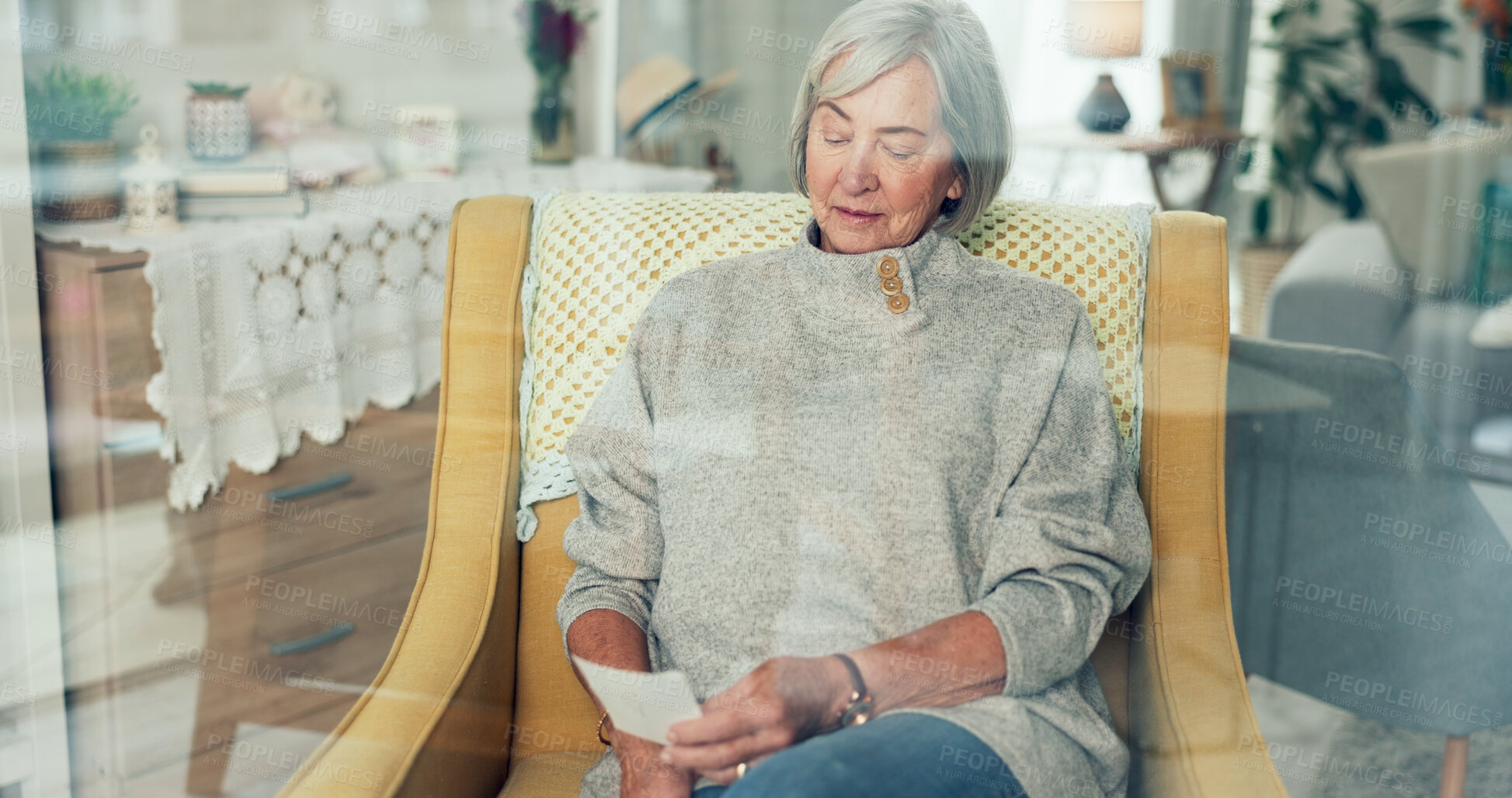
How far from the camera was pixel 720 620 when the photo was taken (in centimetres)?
85

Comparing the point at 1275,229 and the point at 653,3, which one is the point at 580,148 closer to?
the point at 653,3

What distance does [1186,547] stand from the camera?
3.06 feet

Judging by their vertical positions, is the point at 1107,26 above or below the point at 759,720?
above

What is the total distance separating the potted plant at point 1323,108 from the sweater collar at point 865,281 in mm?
910

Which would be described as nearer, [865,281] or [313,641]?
[865,281]

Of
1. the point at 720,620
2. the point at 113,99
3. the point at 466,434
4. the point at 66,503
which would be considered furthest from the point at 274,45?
the point at 720,620

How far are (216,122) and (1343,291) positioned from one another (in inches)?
65.8

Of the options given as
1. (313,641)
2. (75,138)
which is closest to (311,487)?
(313,641)

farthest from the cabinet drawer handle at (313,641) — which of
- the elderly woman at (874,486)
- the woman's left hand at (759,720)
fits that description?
the woman's left hand at (759,720)

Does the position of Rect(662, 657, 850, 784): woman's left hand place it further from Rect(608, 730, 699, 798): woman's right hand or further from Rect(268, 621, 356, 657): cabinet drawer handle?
Rect(268, 621, 356, 657): cabinet drawer handle

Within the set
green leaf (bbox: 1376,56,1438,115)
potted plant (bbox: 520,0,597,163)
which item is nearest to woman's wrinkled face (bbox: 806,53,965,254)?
green leaf (bbox: 1376,56,1438,115)

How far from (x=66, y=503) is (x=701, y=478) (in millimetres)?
859

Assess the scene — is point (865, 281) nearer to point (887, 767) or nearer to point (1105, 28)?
point (887, 767)

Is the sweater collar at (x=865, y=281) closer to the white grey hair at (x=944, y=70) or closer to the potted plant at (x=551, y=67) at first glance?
the white grey hair at (x=944, y=70)
